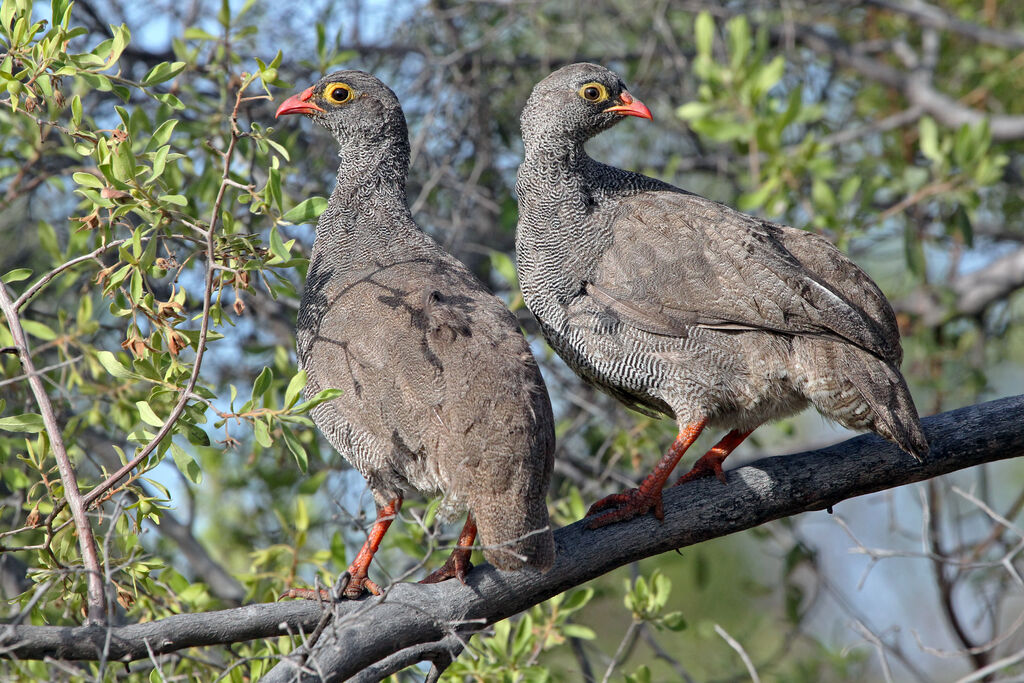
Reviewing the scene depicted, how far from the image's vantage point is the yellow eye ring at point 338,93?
493 cm

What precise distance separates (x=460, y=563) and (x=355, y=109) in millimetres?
2382

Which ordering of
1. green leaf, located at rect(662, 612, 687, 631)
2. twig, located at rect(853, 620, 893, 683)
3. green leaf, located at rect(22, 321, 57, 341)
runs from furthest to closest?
1. green leaf, located at rect(662, 612, 687, 631)
2. green leaf, located at rect(22, 321, 57, 341)
3. twig, located at rect(853, 620, 893, 683)

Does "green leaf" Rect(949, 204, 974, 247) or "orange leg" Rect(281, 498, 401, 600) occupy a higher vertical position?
"green leaf" Rect(949, 204, 974, 247)

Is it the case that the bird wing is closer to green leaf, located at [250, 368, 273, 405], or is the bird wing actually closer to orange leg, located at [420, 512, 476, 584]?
orange leg, located at [420, 512, 476, 584]

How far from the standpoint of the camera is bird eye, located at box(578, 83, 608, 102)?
4754 millimetres

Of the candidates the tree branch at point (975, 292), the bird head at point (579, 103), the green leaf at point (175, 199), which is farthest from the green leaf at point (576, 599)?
the tree branch at point (975, 292)

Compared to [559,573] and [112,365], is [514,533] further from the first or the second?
[112,365]

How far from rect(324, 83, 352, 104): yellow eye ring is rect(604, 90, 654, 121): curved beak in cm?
127

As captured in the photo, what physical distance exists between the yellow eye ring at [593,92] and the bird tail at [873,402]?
1633mm

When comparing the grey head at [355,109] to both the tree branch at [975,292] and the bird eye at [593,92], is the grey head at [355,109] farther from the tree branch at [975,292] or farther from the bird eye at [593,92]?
the tree branch at [975,292]

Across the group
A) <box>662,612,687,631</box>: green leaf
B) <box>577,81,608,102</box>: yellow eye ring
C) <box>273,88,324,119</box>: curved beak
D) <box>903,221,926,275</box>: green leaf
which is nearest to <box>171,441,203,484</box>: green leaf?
<box>273,88,324,119</box>: curved beak

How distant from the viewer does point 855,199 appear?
23.0ft

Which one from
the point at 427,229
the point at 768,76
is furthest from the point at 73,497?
the point at 768,76

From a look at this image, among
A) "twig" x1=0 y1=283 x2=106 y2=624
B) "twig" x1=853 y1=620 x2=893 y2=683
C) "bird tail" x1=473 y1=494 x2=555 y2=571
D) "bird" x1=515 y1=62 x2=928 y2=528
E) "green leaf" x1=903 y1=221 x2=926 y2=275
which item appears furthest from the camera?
"green leaf" x1=903 y1=221 x2=926 y2=275
